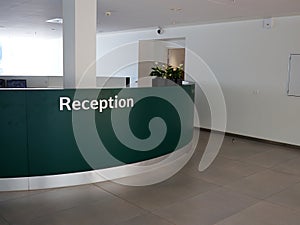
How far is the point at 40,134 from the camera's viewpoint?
4.33m

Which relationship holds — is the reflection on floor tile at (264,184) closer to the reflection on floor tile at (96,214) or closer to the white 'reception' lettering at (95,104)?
the reflection on floor tile at (96,214)

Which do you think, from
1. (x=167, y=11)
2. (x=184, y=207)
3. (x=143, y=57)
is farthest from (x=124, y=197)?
(x=143, y=57)

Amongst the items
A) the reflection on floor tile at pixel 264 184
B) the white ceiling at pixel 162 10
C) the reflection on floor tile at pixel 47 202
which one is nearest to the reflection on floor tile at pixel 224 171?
the reflection on floor tile at pixel 264 184

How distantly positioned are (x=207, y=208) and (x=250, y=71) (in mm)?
4682

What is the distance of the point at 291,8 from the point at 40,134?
16.0 ft

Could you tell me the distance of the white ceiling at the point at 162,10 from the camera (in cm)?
584

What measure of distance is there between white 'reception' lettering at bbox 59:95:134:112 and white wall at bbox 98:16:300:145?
151 inches

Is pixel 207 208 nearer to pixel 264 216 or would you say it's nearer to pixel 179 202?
pixel 179 202

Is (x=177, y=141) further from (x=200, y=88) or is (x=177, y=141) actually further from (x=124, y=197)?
(x=200, y=88)

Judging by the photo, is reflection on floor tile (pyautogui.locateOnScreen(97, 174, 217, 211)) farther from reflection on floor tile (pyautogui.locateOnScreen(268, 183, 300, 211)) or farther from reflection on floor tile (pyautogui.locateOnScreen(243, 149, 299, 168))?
reflection on floor tile (pyautogui.locateOnScreen(243, 149, 299, 168))

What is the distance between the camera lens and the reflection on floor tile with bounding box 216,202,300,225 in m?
3.63

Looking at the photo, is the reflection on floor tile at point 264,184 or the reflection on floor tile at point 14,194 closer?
the reflection on floor tile at point 14,194

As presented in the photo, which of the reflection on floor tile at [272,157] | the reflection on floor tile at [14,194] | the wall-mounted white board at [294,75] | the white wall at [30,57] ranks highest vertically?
the white wall at [30,57]

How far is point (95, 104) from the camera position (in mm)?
4625
